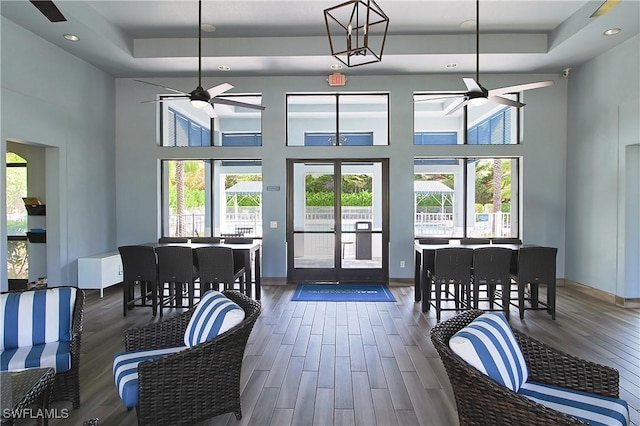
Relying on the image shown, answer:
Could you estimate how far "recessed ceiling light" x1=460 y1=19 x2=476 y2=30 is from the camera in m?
5.11

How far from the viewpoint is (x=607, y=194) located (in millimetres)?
5375

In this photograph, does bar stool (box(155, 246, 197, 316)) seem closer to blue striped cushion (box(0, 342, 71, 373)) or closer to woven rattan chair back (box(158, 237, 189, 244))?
woven rattan chair back (box(158, 237, 189, 244))

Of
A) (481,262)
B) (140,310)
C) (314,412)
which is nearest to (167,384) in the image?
(314,412)

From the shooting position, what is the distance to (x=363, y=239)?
21.9 feet

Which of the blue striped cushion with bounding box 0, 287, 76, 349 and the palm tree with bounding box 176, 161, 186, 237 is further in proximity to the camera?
the palm tree with bounding box 176, 161, 186, 237

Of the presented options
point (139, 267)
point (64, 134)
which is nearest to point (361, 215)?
point (139, 267)

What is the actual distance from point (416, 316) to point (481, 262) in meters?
1.04

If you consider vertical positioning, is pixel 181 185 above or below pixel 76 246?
above

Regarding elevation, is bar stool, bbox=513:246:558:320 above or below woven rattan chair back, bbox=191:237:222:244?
below

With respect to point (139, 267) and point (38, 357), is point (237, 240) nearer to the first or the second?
point (139, 267)

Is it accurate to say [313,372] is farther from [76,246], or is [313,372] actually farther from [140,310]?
[76,246]

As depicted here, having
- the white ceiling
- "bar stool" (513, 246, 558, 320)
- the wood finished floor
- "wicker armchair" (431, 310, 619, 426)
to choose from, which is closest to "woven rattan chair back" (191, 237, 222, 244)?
the wood finished floor

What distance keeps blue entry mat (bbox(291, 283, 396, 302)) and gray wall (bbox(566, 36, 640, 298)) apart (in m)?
3.15

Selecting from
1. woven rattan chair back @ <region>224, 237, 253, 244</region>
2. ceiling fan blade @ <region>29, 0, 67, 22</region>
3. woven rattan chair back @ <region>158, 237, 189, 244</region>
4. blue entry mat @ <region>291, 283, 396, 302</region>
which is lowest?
blue entry mat @ <region>291, 283, 396, 302</region>
